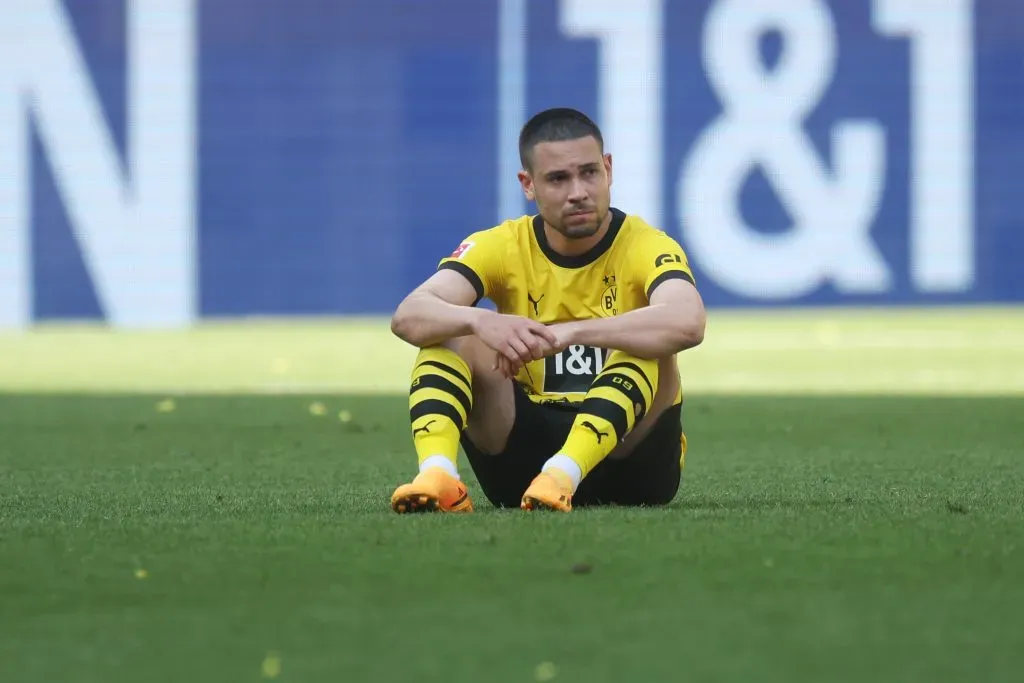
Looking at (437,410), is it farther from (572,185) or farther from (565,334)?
(572,185)

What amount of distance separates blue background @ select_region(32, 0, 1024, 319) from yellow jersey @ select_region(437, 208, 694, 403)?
38.8 ft

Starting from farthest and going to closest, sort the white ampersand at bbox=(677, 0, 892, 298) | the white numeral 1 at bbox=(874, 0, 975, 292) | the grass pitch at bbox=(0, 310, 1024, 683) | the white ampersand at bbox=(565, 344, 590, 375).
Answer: the white numeral 1 at bbox=(874, 0, 975, 292) < the white ampersand at bbox=(677, 0, 892, 298) < the white ampersand at bbox=(565, 344, 590, 375) < the grass pitch at bbox=(0, 310, 1024, 683)

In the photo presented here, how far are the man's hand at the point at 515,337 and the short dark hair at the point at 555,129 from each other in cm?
44

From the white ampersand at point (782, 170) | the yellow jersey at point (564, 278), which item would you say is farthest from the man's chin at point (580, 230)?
the white ampersand at point (782, 170)

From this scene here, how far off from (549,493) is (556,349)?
12.9 inches

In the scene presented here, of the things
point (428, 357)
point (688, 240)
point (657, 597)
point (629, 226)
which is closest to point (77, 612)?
point (657, 597)

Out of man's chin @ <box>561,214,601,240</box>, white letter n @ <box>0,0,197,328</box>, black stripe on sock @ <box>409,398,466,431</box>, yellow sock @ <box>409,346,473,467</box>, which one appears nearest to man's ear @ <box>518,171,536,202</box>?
man's chin @ <box>561,214,601,240</box>

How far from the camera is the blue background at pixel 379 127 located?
16062 mm

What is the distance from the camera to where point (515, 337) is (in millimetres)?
3826

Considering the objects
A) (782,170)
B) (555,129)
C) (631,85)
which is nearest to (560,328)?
(555,129)

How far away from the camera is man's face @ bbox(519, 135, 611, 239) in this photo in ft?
13.3

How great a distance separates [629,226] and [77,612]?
1.85 metres

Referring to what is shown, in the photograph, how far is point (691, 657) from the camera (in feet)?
7.88

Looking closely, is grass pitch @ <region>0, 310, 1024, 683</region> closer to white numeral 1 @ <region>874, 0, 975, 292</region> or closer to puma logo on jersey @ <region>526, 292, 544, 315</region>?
puma logo on jersey @ <region>526, 292, 544, 315</region>
